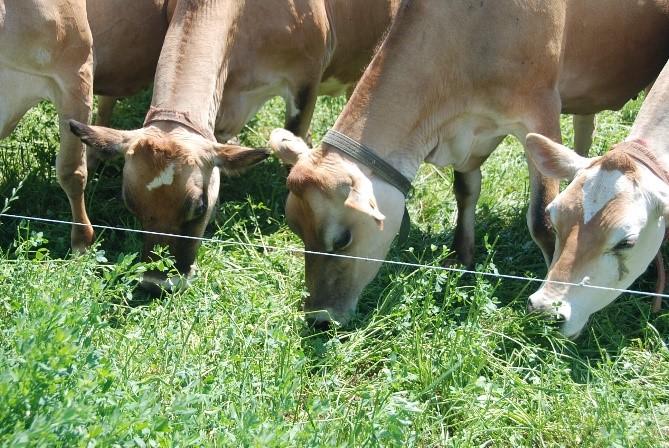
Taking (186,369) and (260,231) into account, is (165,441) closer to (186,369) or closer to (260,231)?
(186,369)

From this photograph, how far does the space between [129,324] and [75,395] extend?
1887 mm

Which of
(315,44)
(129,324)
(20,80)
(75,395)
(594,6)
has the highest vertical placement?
(594,6)

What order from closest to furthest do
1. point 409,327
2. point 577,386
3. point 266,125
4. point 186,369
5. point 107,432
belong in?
1. point 107,432
2. point 186,369
3. point 577,386
4. point 409,327
5. point 266,125

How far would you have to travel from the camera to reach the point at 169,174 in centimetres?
683

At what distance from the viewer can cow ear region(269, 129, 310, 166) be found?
688 centimetres

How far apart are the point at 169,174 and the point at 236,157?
17.6 inches

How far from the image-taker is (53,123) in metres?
8.86

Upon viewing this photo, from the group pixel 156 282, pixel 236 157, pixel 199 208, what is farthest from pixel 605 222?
pixel 156 282

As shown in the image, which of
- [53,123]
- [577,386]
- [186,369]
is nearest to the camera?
[186,369]

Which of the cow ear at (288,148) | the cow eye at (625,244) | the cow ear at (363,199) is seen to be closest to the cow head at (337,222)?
the cow ear at (363,199)

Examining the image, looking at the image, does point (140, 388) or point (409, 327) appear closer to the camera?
point (140, 388)

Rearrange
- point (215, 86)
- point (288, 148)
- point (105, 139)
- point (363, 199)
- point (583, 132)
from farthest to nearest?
point (583, 132), point (215, 86), point (105, 139), point (288, 148), point (363, 199)

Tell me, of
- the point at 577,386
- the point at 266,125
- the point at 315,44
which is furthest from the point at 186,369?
the point at 266,125

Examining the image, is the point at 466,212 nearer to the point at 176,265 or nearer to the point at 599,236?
the point at 599,236
